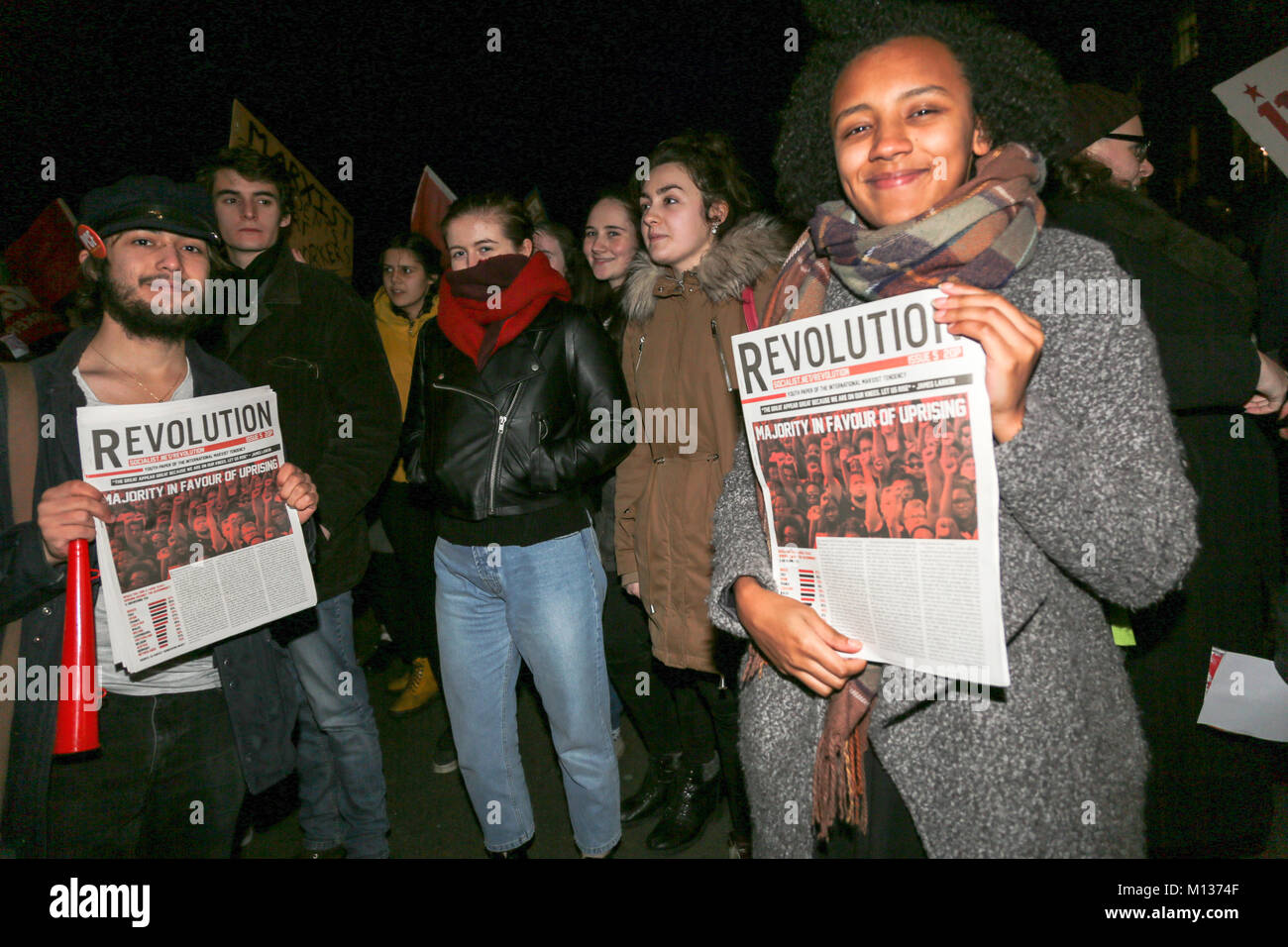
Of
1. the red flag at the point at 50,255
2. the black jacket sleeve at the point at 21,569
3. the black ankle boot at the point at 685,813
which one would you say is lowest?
the black ankle boot at the point at 685,813

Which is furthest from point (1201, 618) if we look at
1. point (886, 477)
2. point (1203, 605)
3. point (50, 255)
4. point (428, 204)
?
point (50, 255)

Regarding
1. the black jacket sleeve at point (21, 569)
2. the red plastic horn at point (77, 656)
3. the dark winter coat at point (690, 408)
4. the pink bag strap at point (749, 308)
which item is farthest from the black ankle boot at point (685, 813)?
the black jacket sleeve at point (21, 569)

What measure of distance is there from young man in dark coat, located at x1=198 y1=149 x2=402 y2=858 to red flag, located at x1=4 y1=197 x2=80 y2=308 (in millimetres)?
4162

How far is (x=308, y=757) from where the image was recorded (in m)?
2.62

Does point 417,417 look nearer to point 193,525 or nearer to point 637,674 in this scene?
point 193,525

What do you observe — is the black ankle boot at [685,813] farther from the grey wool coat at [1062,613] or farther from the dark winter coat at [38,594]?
the dark winter coat at [38,594]

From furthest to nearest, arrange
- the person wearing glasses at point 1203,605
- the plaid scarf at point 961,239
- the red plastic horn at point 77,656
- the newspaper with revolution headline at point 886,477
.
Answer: the person wearing glasses at point 1203,605, the red plastic horn at point 77,656, the plaid scarf at point 961,239, the newspaper with revolution headline at point 886,477

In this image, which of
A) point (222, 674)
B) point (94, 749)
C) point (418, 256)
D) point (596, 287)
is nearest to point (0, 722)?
point (94, 749)

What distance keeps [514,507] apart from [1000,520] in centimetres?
157

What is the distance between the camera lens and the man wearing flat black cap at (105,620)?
1544mm

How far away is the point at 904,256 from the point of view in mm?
1082

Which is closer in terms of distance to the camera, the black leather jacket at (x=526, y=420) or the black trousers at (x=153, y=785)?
the black trousers at (x=153, y=785)

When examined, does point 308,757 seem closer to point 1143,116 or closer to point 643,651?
point 643,651

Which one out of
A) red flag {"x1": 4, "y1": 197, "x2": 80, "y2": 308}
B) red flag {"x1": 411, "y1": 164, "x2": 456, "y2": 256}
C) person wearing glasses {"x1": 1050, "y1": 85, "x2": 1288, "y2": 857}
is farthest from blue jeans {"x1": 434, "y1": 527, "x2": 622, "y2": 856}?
red flag {"x1": 4, "y1": 197, "x2": 80, "y2": 308}
